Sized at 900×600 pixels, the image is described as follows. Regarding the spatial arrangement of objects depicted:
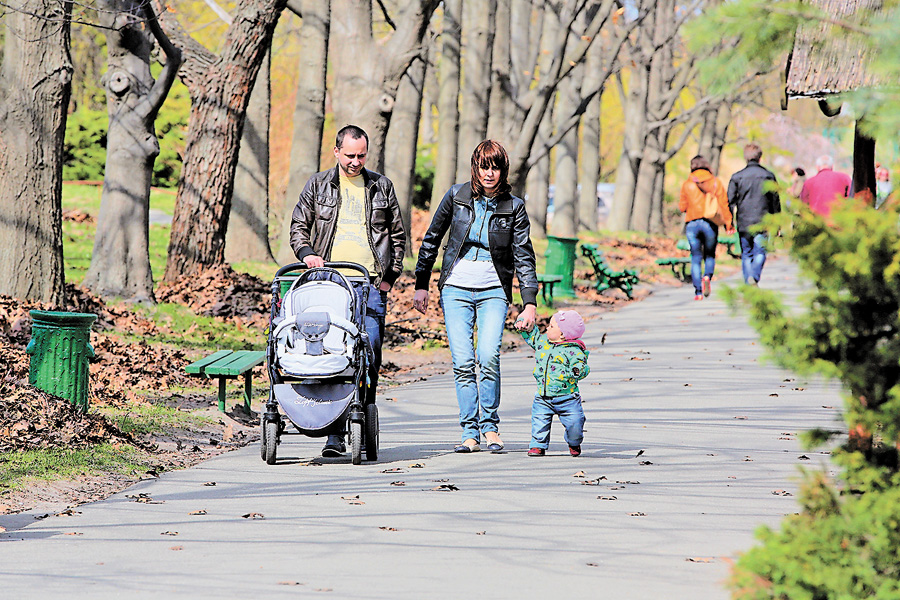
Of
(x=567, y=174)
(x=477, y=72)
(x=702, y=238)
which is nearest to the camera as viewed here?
(x=702, y=238)

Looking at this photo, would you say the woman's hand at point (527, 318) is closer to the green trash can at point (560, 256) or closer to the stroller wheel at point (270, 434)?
the stroller wheel at point (270, 434)

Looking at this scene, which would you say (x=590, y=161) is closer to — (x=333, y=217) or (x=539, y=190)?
(x=539, y=190)

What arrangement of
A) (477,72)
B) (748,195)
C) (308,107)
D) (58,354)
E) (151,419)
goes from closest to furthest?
1. (58,354)
2. (151,419)
3. (748,195)
4. (308,107)
5. (477,72)

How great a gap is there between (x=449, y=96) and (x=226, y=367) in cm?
1777

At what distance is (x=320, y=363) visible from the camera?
790cm

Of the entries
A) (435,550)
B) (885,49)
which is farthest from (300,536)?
(885,49)

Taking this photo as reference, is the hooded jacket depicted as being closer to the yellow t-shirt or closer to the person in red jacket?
the person in red jacket

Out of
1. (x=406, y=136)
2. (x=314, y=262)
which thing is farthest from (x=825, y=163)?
(x=314, y=262)

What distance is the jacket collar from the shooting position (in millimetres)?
8664

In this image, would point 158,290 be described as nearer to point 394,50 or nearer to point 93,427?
point 394,50

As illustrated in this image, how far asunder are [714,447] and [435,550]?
3.88 metres

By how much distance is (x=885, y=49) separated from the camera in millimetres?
3771

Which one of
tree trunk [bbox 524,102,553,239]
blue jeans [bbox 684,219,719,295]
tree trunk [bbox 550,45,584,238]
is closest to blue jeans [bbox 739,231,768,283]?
blue jeans [bbox 684,219,719,295]

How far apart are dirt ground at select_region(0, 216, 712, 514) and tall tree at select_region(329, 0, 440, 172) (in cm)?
264
